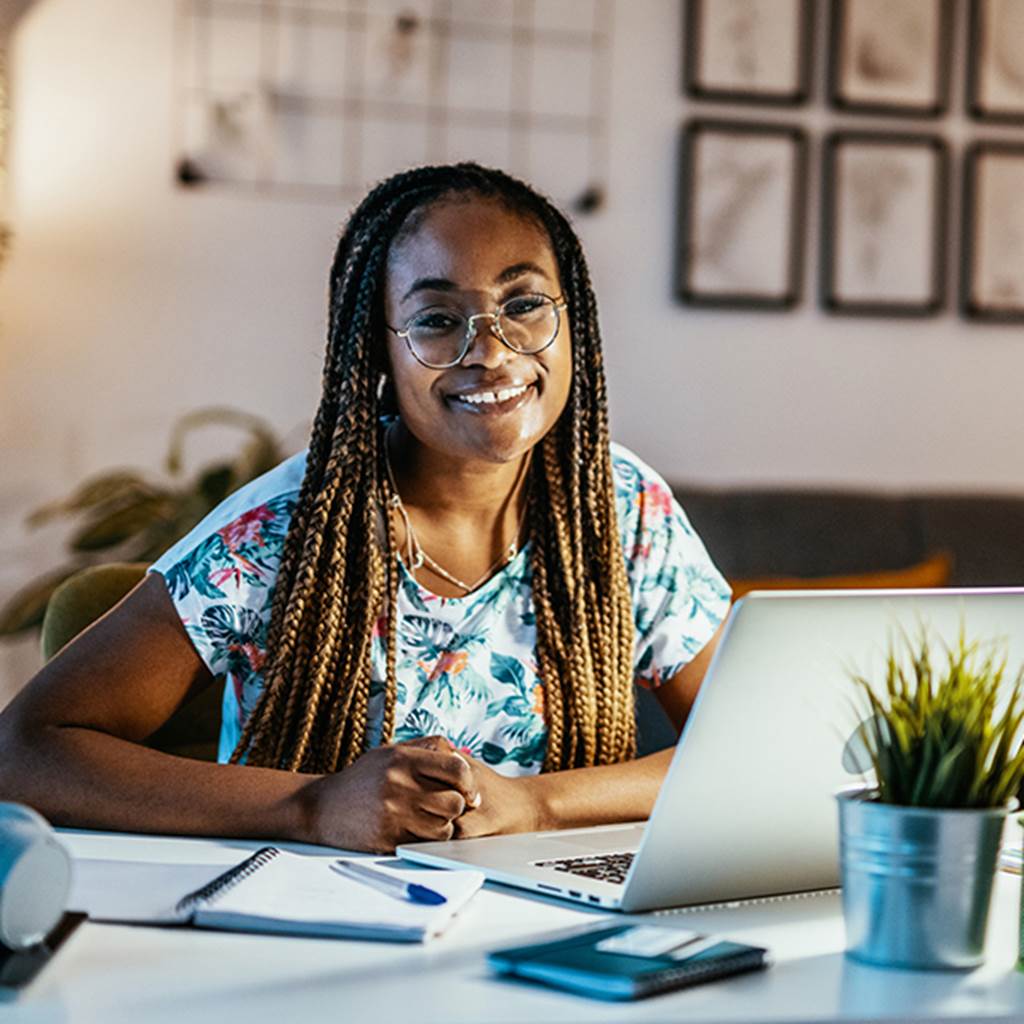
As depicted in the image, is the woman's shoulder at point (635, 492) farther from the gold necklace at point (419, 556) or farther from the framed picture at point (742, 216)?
the framed picture at point (742, 216)

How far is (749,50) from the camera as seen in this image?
3311mm

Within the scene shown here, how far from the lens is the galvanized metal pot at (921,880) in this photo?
91 cm

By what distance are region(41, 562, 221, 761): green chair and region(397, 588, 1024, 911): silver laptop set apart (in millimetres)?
702

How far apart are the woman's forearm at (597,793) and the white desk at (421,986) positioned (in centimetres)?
37

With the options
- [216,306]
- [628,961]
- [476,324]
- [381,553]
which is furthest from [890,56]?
[628,961]

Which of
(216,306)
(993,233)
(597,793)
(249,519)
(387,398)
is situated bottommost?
(597,793)

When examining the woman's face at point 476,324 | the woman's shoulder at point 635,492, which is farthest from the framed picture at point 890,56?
the woman's face at point 476,324

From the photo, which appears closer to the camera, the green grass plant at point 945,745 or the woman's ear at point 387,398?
the green grass plant at point 945,745

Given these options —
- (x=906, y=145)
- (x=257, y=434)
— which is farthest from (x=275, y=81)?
(x=906, y=145)

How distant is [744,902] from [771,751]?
135 mm

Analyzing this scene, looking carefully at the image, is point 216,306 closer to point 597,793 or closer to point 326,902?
point 597,793

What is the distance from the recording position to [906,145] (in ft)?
11.2

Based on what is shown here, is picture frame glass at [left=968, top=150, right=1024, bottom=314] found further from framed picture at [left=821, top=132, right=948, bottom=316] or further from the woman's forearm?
the woman's forearm

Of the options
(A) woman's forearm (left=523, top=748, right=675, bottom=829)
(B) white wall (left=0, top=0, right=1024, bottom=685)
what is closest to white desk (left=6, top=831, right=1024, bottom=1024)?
(A) woman's forearm (left=523, top=748, right=675, bottom=829)
